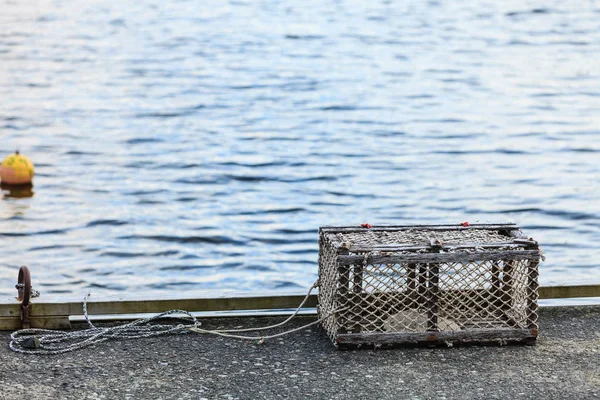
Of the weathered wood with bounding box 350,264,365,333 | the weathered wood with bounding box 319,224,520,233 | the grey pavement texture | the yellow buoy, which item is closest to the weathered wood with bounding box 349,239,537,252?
the weathered wood with bounding box 350,264,365,333

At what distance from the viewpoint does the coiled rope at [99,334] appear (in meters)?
5.60

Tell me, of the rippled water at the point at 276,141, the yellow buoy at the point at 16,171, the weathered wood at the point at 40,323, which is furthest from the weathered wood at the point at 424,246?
the yellow buoy at the point at 16,171

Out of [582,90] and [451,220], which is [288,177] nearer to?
[451,220]

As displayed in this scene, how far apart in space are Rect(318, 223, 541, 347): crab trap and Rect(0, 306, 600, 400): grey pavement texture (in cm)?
11

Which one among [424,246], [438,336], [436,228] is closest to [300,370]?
[438,336]

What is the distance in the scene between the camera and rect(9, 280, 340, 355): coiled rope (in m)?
5.60

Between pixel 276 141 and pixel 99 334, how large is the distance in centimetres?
1344

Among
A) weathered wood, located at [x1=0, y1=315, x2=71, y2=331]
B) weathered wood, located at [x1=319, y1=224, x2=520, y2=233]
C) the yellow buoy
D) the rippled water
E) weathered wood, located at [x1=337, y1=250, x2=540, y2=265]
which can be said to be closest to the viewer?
weathered wood, located at [x1=337, y1=250, x2=540, y2=265]

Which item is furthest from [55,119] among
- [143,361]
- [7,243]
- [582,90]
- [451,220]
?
[143,361]

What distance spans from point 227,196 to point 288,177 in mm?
1534

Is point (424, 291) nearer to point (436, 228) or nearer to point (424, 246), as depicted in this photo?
point (424, 246)

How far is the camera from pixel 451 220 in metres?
13.7

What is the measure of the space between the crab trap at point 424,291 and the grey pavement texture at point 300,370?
0.11 meters

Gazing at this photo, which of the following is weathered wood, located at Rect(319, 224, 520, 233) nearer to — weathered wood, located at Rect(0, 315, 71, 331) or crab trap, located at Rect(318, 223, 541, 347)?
crab trap, located at Rect(318, 223, 541, 347)
